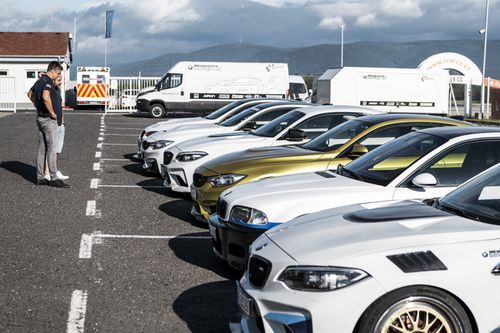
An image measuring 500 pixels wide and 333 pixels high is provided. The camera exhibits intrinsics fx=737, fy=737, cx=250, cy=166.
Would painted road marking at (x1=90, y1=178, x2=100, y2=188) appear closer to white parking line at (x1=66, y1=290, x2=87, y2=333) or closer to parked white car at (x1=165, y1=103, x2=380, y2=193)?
parked white car at (x1=165, y1=103, x2=380, y2=193)

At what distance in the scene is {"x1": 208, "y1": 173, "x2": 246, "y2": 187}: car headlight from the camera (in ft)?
26.7

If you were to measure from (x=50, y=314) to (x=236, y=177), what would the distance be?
3.15 metres

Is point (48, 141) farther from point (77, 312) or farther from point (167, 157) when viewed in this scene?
point (77, 312)

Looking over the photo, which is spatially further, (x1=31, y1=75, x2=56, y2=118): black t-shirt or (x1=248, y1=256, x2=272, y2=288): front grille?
(x1=31, y1=75, x2=56, y2=118): black t-shirt

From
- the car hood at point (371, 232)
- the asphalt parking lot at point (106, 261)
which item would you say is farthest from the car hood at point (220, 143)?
the car hood at point (371, 232)

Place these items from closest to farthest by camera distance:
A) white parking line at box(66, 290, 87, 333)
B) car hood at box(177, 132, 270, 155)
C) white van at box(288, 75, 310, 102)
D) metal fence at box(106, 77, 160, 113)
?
1. white parking line at box(66, 290, 87, 333)
2. car hood at box(177, 132, 270, 155)
3. metal fence at box(106, 77, 160, 113)
4. white van at box(288, 75, 310, 102)

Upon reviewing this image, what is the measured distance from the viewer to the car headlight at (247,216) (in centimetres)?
623

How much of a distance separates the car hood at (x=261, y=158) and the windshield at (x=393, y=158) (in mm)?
1192

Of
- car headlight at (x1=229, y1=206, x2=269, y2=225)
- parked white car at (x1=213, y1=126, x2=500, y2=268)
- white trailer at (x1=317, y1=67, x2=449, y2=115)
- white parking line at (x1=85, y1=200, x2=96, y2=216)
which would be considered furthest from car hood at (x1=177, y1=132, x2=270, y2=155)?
white trailer at (x1=317, y1=67, x2=449, y2=115)

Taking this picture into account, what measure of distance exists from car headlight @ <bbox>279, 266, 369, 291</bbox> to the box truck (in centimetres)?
2914

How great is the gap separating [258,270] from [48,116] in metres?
7.60

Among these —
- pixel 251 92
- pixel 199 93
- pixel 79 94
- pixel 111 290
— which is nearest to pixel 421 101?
pixel 251 92

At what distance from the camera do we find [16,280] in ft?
20.8

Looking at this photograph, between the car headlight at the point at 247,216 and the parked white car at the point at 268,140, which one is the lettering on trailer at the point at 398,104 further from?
the car headlight at the point at 247,216
